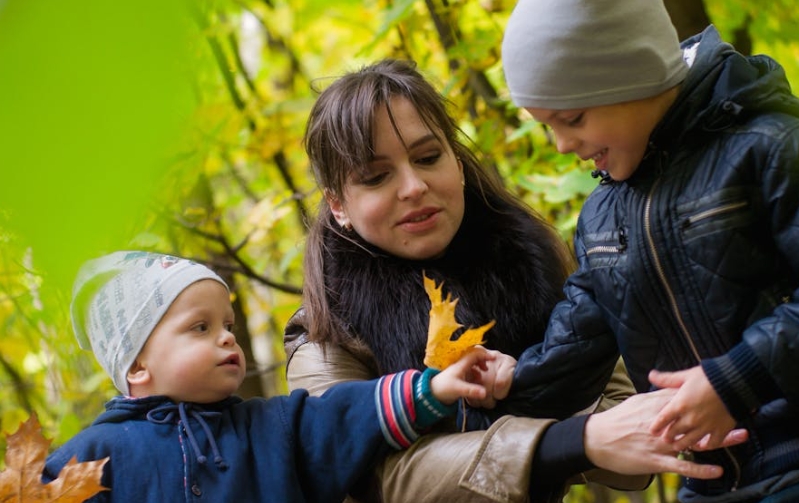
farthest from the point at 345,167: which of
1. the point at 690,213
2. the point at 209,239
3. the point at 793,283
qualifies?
the point at 209,239

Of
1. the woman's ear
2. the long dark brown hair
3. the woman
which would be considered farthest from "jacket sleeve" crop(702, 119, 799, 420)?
the woman's ear

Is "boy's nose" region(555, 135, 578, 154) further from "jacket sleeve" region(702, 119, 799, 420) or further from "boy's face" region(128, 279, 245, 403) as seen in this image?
"boy's face" region(128, 279, 245, 403)

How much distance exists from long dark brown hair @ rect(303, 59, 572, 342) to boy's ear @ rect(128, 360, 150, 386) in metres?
0.38

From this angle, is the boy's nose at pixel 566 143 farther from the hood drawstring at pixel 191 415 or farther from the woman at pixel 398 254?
the hood drawstring at pixel 191 415

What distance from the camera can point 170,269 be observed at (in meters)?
1.89

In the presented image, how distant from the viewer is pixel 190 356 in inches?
71.4

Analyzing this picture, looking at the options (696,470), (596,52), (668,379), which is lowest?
(696,470)

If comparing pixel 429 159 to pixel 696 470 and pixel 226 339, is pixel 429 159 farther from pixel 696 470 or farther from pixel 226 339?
pixel 696 470

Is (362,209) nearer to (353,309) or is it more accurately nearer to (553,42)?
(353,309)

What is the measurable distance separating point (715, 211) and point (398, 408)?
0.72 meters

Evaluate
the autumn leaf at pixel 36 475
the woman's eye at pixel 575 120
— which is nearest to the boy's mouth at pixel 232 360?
the autumn leaf at pixel 36 475

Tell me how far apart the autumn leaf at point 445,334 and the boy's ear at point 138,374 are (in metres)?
0.62

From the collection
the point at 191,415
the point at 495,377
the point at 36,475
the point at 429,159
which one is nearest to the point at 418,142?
the point at 429,159

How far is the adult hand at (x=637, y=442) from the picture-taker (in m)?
1.49
